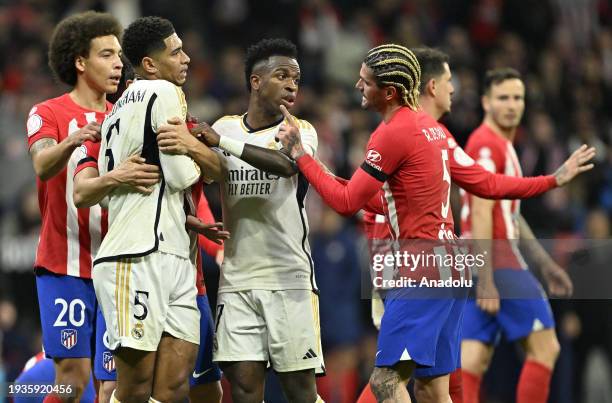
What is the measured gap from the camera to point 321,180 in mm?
6559

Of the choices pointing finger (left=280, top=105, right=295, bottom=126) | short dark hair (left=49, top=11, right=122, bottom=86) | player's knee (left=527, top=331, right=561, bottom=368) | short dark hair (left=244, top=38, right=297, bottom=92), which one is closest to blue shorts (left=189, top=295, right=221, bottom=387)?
pointing finger (left=280, top=105, right=295, bottom=126)

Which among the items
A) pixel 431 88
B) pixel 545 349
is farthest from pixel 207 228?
pixel 545 349

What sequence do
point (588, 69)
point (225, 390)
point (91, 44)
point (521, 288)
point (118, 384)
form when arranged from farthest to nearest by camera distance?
1. point (588, 69)
2. point (225, 390)
3. point (521, 288)
4. point (91, 44)
5. point (118, 384)

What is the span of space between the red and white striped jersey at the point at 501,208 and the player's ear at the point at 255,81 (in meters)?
2.52

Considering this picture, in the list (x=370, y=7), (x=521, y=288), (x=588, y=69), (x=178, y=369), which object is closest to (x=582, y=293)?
(x=521, y=288)

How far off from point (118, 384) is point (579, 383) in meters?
7.22

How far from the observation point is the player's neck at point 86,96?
736 cm

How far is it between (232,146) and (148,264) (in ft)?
2.84

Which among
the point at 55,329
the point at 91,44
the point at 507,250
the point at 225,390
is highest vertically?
the point at 91,44

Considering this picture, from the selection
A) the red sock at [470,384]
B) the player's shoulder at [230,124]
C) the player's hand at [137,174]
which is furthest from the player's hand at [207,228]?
the red sock at [470,384]

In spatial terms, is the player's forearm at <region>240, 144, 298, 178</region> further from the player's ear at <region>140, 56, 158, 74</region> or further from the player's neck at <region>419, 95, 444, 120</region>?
the player's neck at <region>419, 95, 444, 120</region>

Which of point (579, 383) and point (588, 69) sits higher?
point (588, 69)

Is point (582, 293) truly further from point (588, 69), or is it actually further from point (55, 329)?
point (588, 69)

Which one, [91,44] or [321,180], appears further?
[91,44]
